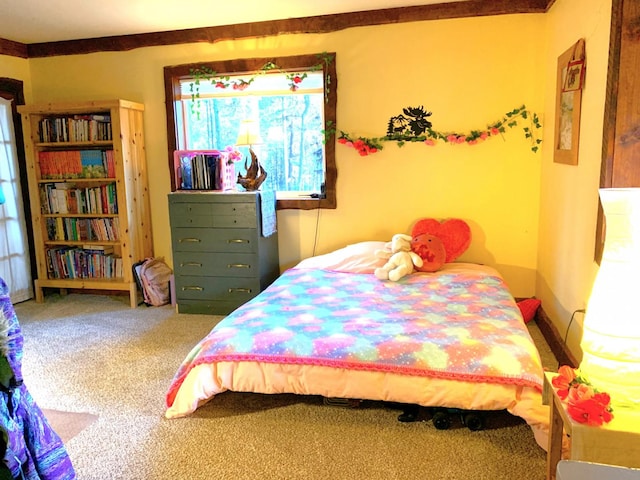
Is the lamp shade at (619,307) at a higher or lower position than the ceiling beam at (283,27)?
lower

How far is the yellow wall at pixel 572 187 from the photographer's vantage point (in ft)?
8.11

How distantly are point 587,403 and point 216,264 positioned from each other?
9.40 ft

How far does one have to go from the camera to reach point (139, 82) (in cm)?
434

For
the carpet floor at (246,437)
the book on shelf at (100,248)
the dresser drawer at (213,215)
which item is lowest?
the carpet floor at (246,437)

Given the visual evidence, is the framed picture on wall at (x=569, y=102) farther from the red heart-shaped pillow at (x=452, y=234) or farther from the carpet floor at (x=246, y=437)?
the carpet floor at (x=246, y=437)

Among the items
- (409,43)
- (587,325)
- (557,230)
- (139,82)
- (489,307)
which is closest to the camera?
(587,325)

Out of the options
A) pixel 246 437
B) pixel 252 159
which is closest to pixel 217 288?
pixel 252 159

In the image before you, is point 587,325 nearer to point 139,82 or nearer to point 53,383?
point 53,383

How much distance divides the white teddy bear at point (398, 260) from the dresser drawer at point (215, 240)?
96 cm

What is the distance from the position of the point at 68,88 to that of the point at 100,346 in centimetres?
247

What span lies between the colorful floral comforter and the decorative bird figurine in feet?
4.39

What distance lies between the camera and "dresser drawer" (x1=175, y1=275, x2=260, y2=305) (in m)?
3.86

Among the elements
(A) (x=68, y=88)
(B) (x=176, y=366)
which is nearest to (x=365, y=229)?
(B) (x=176, y=366)

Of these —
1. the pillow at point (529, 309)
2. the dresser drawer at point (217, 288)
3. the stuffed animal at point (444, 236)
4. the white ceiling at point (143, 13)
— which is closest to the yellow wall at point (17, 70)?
the white ceiling at point (143, 13)
